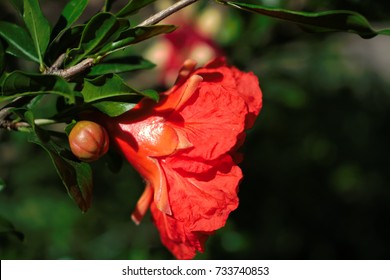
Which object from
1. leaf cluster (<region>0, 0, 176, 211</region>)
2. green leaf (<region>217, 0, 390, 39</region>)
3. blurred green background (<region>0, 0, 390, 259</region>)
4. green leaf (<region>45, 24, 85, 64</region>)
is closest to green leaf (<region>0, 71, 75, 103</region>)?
leaf cluster (<region>0, 0, 176, 211</region>)

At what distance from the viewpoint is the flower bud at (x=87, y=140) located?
0.87 m

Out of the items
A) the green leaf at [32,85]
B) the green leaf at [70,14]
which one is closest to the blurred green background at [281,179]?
the green leaf at [70,14]

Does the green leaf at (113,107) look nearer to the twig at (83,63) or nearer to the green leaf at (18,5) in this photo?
the twig at (83,63)

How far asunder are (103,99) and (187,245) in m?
0.28

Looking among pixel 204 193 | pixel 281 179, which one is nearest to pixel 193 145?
pixel 204 193

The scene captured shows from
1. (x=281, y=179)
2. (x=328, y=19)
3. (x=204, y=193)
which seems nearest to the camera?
(x=328, y=19)

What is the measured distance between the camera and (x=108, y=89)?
2.79 feet

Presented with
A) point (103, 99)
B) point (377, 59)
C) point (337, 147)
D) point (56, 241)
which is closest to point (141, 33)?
point (103, 99)

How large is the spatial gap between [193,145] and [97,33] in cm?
21

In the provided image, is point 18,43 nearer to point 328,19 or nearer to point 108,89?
point 108,89

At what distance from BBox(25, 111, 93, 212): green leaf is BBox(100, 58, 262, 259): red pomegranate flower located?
94 mm

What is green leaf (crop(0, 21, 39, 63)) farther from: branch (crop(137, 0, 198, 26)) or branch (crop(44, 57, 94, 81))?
branch (crop(137, 0, 198, 26))

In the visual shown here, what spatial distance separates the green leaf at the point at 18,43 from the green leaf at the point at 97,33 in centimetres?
11
